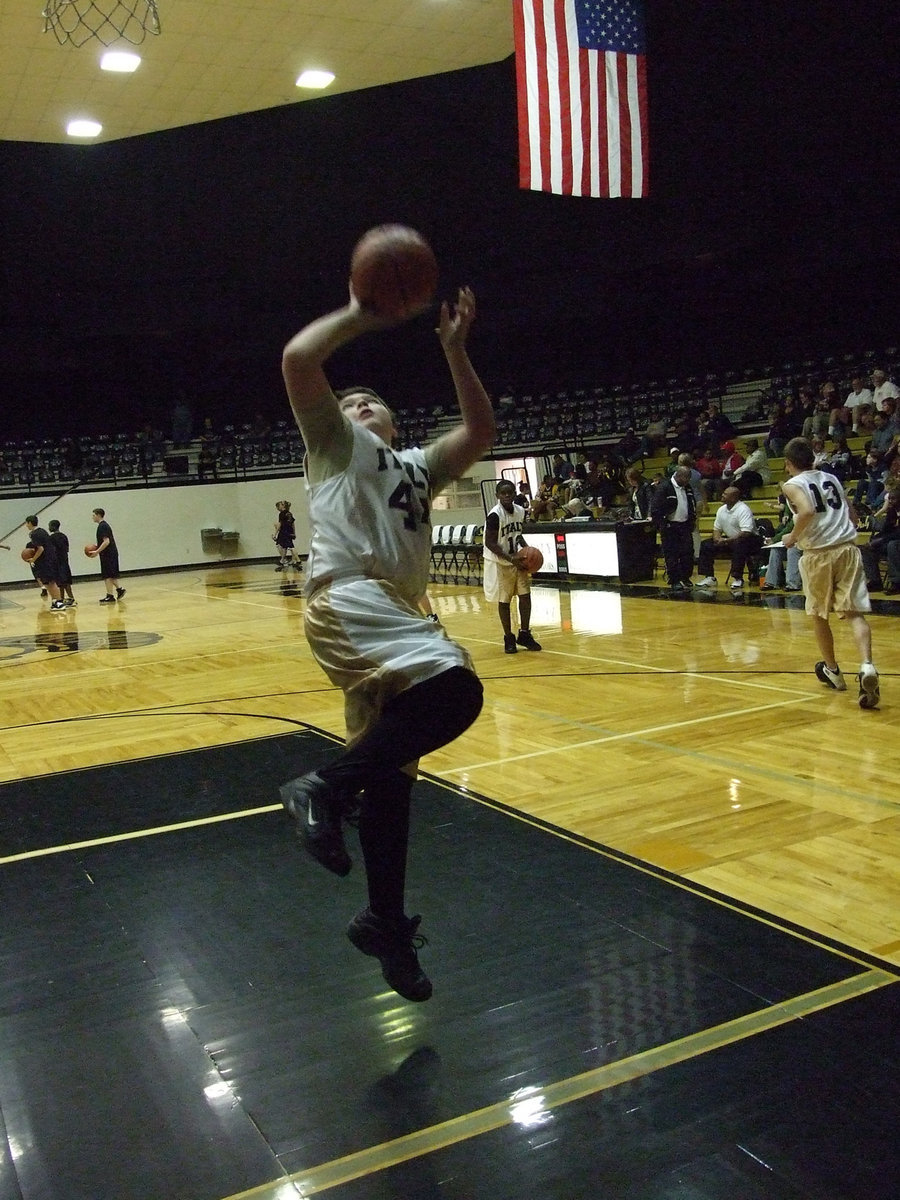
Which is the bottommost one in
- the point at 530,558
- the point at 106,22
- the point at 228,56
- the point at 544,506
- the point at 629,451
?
the point at 530,558

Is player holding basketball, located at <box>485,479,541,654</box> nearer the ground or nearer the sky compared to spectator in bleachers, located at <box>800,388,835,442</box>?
nearer the ground

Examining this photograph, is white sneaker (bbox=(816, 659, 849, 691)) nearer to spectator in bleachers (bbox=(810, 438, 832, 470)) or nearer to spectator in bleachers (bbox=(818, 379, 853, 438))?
spectator in bleachers (bbox=(810, 438, 832, 470))

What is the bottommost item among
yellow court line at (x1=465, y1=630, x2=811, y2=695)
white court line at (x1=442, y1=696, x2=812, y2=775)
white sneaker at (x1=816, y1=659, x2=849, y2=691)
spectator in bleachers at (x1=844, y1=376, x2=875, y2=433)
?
white court line at (x1=442, y1=696, x2=812, y2=775)

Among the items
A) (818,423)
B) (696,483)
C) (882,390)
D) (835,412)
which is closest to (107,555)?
(696,483)

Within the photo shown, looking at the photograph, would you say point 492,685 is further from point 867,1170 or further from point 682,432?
point 682,432

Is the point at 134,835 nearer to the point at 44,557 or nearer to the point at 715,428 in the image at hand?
the point at 44,557

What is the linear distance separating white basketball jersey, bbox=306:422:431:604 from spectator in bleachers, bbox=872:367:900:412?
569 inches

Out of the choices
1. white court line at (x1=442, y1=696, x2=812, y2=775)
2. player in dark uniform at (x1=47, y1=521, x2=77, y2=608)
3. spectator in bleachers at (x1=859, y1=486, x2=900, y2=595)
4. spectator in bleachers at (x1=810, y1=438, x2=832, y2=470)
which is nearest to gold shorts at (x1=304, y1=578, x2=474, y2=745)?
white court line at (x1=442, y1=696, x2=812, y2=775)

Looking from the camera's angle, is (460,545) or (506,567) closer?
(506,567)

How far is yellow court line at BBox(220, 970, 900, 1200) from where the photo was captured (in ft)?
7.11

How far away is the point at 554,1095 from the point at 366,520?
1393 mm

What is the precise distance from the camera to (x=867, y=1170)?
206 centimetres

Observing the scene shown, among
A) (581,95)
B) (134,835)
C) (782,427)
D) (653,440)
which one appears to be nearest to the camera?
(134,835)

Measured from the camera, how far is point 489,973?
307 centimetres
